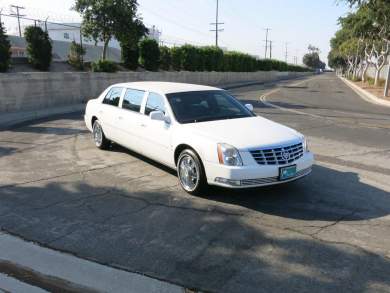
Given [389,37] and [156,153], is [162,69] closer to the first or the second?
[389,37]

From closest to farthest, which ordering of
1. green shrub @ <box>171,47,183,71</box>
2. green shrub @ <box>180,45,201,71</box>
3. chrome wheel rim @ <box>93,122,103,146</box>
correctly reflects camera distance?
chrome wheel rim @ <box>93,122,103,146</box> → green shrub @ <box>171,47,183,71</box> → green shrub @ <box>180,45,201,71</box>

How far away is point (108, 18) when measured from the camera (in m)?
24.5

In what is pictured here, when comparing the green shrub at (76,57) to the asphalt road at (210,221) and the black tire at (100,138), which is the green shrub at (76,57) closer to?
the black tire at (100,138)

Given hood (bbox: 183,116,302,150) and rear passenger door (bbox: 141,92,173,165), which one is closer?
hood (bbox: 183,116,302,150)

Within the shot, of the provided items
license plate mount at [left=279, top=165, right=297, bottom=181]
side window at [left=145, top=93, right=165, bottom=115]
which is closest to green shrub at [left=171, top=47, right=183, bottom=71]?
side window at [left=145, top=93, right=165, bottom=115]

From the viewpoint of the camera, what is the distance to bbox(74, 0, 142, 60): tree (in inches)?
950

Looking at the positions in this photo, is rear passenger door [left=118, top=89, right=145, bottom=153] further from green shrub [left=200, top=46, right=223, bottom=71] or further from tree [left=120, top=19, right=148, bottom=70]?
green shrub [left=200, top=46, right=223, bottom=71]

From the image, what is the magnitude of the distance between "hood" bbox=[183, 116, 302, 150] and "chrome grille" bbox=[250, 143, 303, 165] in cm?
8

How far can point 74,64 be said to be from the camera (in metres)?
25.0

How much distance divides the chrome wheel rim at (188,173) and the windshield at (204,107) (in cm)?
71

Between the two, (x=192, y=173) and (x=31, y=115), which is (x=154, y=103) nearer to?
(x=192, y=173)

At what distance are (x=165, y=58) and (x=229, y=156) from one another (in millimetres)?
29848

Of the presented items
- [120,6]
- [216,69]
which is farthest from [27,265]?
[216,69]

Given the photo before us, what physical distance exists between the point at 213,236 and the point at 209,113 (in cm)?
265
